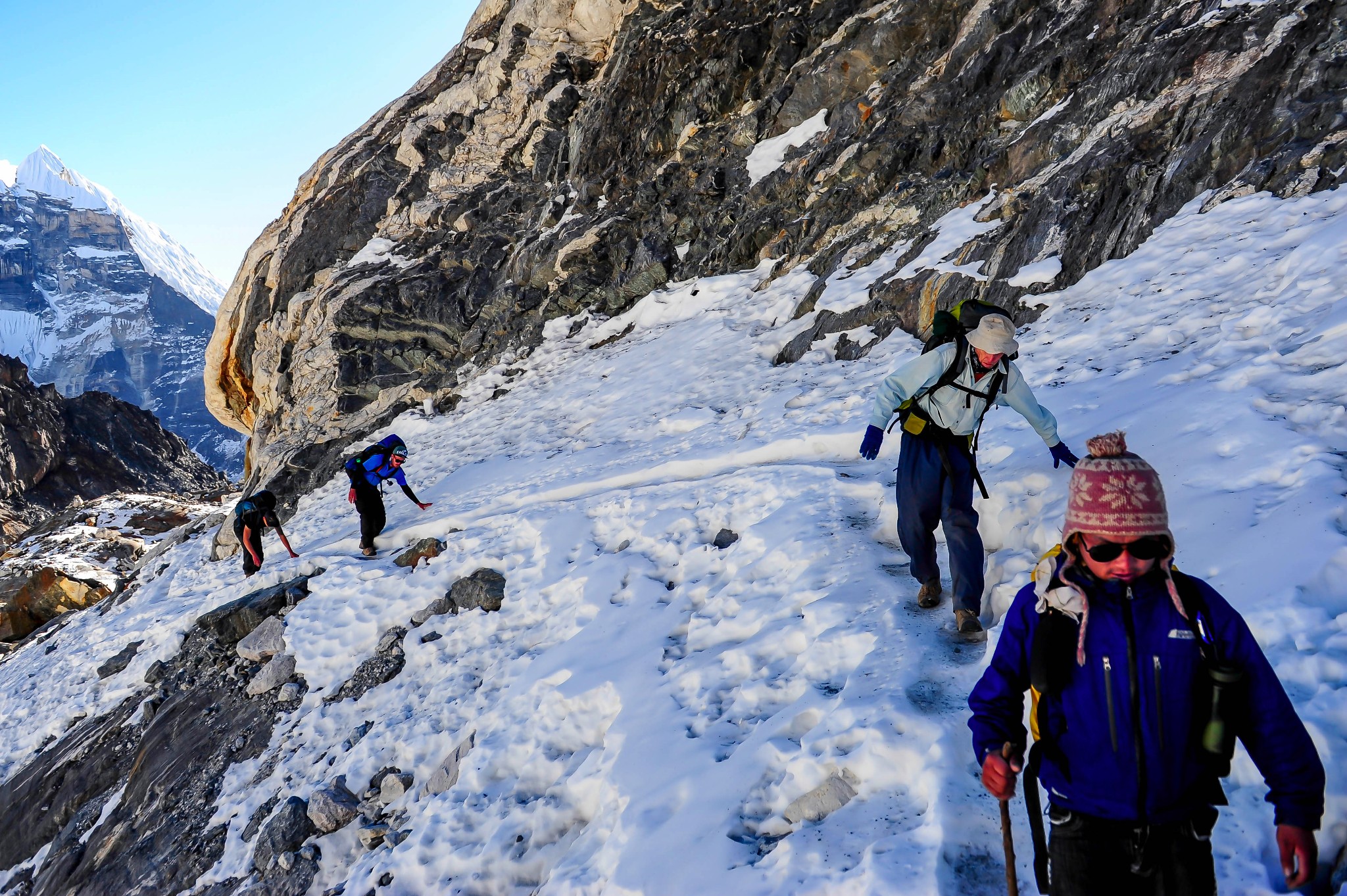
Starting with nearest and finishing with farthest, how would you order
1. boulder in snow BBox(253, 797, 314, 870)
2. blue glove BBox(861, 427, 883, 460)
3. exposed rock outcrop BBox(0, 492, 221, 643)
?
blue glove BBox(861, 427, 883, 460)
boulder in snow BBox(253, 797, 314, 870)
exposed rock outcrop BBox(0, 492, 221, 643)

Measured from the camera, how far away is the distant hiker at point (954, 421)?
423 cm

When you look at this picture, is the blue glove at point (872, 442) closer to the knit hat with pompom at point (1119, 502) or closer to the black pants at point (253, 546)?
the knit hat with pompom at point (1119, 502)

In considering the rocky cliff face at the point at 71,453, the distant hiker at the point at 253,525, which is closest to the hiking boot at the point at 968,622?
the distant hiker at the point at 253,525

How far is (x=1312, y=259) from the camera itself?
6285 mm

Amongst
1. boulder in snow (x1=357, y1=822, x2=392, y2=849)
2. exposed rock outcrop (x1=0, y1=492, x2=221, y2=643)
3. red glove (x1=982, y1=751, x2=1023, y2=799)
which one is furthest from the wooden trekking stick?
exposed rock outcrop (x1=0, y1=492, x2=221, y2=643)

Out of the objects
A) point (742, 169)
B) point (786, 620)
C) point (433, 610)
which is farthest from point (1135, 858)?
point (742, 169)

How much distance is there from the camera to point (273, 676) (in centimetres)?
768

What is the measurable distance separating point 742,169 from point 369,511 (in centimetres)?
1462

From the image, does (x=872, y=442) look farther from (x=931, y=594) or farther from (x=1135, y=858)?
(x=1135, y=858)

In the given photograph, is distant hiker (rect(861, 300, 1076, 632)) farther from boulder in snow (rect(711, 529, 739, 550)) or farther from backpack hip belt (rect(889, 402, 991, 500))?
boulder in snow (rect(711, 529, 739, 550))

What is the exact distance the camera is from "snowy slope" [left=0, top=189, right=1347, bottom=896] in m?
3.16

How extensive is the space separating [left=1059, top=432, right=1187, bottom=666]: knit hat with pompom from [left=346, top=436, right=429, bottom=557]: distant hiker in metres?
10.2

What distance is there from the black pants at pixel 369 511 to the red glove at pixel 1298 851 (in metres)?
10.6

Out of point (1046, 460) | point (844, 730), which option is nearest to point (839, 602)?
point (844, 730)
